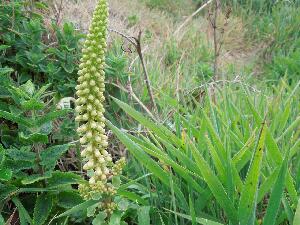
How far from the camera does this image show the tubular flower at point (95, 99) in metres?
1.26

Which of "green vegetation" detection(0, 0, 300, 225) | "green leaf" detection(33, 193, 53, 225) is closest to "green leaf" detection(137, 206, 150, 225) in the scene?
"green vegetation" detection(0, 0, 300, 225)

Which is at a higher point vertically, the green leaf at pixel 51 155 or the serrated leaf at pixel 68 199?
the green leaf at pixel 51 155

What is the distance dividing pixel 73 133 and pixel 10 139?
0.31 meters

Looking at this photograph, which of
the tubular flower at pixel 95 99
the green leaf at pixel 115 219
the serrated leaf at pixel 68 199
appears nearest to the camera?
the tubular flower at pixel 95 99

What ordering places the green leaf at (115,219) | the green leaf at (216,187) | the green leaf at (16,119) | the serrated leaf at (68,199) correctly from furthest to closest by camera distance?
1. the serrated leaf at (68,199)
2. the green leaf at (16,119)
3. the green leaf at (216,187)
4. the green leaf at (115,219)

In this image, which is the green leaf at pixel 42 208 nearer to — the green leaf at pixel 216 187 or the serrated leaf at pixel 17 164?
the serrated leaf at pixel 17 164

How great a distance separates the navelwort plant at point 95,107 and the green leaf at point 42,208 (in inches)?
15.7

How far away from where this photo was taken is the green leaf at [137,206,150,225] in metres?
1.68

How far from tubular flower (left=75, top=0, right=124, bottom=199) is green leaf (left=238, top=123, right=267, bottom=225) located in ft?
1.34

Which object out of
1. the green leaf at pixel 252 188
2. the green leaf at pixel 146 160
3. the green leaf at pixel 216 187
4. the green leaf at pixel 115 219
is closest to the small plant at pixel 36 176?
the green leaf at pixel 146 160

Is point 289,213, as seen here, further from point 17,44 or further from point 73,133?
point 17,44

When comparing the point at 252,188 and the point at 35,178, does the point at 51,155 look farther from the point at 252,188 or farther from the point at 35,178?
the point at 252,188

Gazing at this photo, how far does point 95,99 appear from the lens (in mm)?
1343

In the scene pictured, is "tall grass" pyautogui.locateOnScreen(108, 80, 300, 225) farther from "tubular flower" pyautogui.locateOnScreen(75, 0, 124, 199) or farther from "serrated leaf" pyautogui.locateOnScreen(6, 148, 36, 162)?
"serrated leaf" pyautogui.locateOnScreen(6, 148, 36, 162)
